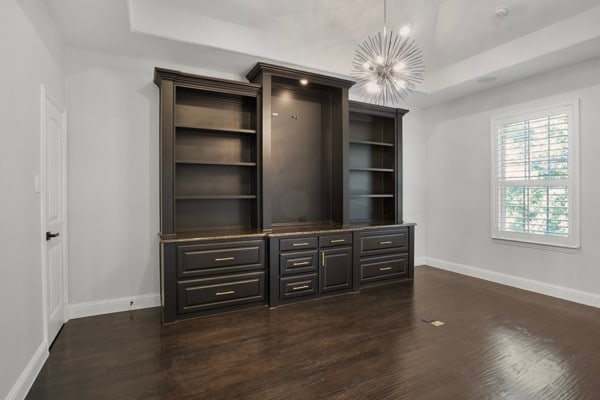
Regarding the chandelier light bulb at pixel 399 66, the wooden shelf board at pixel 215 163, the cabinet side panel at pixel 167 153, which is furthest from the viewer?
the wooden shelf board at pixel 215 163

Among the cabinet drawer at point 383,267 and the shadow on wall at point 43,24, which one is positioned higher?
the shadow on wall at point 43,24

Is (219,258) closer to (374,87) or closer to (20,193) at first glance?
(20,193)

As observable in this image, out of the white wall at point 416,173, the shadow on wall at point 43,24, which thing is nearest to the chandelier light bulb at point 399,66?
the shadow on wall at point 43,24

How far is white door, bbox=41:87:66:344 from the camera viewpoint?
2.53 meters

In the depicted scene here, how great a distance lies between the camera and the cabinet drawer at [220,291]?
323 cm

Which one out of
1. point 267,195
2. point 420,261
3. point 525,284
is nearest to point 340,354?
point 267,195

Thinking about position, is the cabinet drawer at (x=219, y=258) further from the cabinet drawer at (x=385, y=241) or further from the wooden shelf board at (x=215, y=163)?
the cabinet drawer at (x=385, y=241)

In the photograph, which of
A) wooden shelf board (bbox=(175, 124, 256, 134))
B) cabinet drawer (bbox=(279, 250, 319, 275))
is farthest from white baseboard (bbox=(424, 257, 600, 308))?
wooden shelf board (bbox=(175, 124, 256, 134))

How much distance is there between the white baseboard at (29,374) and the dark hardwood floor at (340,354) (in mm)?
55

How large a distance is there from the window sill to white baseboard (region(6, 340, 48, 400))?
5213 mm

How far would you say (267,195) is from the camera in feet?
12.5

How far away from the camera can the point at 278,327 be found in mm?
3082

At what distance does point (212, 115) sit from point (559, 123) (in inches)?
164

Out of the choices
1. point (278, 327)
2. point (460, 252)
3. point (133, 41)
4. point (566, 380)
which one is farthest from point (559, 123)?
point (133, 41)
